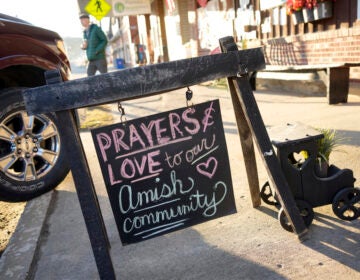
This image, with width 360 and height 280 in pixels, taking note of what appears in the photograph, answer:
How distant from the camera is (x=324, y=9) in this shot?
20.6 ft

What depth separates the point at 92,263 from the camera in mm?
2273

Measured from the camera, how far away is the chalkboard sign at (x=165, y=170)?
1.98 meters

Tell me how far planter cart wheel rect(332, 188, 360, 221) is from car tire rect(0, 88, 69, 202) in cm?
219

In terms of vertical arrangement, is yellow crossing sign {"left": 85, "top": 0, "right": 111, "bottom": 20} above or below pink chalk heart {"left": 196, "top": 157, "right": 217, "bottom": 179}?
above

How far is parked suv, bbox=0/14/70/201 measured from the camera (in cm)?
299

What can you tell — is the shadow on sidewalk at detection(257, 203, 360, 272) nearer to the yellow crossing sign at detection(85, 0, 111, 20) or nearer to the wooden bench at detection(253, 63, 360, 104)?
the wooden bench at detection(253, 63, 360, 104)

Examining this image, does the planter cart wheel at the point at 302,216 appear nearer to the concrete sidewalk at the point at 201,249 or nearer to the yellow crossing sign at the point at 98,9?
the concrete sidewalk at the point at 201,249

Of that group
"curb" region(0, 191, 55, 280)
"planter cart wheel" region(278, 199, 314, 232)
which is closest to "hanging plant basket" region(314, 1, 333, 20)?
"planter cart wheel" region(278, 199, 314, 232)

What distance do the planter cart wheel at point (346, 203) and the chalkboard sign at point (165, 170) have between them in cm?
73

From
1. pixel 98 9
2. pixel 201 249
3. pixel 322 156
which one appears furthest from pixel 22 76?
Result: pixel 98 9

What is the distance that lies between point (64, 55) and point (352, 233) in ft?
10.4

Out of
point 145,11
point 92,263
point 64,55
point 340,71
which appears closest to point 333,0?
point 340,71

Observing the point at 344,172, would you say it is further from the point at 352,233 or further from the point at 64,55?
the point at 64,55

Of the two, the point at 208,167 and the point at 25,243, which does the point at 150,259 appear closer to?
the point at 208,167
